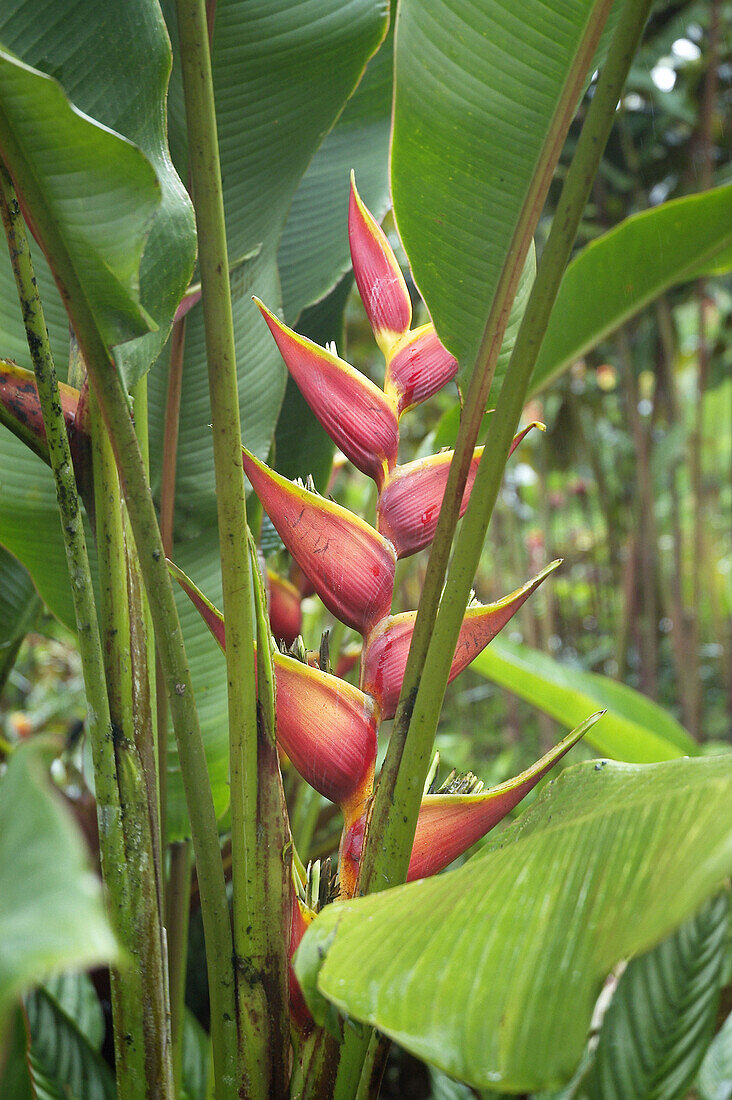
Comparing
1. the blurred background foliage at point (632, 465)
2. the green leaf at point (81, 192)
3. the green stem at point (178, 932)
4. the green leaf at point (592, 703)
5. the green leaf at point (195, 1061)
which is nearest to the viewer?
the green leaf at point (81, 192)

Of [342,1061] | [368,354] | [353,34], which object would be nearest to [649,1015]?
[342,1061]

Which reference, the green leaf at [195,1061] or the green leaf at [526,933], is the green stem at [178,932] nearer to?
the green leaf at [195,1061]

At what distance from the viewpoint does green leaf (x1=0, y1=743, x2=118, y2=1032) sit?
4.8 inches

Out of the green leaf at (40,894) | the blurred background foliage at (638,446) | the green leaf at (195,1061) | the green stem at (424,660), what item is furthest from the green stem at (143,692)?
the blurred background foliage at (638,446)

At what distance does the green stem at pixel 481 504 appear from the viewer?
0.31 metres

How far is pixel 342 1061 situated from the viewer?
1.08 ft

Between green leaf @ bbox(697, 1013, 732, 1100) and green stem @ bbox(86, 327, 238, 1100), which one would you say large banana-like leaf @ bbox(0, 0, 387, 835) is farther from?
green leaf @ bbox(697, 1013, 732, 1100)

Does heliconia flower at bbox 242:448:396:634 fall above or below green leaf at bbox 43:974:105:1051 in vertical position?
above

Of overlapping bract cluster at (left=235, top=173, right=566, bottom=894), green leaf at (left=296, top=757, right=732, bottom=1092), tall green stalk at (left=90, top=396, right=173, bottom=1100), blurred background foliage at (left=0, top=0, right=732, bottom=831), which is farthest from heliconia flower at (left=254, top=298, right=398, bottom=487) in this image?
blurred background foliage at (left=0, top=0, right=732, bottom=831)

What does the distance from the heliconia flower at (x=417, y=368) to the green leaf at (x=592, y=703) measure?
0.41 m

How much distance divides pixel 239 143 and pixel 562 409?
1.80 meters

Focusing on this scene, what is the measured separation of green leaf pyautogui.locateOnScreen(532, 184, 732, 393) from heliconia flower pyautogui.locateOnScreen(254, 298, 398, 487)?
27 cm

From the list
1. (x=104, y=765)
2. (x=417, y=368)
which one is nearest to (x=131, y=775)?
(x=104, y=765)

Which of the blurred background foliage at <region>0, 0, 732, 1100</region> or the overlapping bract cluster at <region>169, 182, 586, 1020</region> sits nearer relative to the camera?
the overlapping bract cluster at <region>169, 182, 586, 1020</region>
